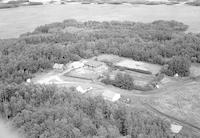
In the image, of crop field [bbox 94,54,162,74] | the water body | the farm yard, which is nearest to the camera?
the farm yard

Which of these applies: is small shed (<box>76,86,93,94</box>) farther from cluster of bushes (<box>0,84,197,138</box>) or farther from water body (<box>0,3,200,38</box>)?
water body (<box>0,3,200,38</box>)

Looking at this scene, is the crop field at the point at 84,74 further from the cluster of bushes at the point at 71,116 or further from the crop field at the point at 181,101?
the crop field at the point at 181,101

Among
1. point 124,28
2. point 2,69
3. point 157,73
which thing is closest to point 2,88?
point 2,69

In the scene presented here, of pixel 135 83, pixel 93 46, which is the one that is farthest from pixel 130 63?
pixel 93 46

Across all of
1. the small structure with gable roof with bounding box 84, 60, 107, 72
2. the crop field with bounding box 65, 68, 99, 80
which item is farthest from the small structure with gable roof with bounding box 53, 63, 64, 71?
the small structure with gable roof with bounding box 84, 60, 107, 72

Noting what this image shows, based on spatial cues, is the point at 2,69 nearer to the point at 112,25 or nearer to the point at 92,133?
the point at 92,133

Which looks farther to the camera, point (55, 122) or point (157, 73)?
point (157, 73)
